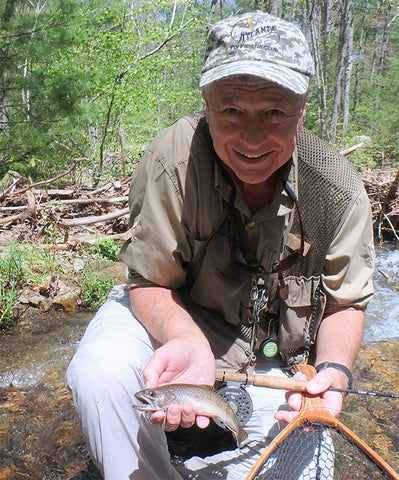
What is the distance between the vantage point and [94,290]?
5.81 meters

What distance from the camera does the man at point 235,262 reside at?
2035mm

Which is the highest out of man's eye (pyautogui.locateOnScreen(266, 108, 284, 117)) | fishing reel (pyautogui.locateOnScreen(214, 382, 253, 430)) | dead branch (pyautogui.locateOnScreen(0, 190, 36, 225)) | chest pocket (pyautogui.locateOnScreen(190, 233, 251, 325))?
man's eye (pyautogui.locateOnScreen(266, 108, 284, 117))

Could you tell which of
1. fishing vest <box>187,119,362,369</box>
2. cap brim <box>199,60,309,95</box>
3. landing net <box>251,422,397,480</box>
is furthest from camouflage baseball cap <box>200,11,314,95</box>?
landing net <box>251,422,397,480</box>

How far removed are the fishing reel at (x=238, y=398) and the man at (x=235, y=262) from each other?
5 centimetres

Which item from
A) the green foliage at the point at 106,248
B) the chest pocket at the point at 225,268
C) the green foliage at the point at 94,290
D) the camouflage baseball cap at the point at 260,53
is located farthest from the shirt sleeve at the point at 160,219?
the green foliage at the point at 106,248

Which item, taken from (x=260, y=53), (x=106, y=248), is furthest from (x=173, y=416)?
(x=106, y=248)

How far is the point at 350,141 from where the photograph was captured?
19641 millimetres

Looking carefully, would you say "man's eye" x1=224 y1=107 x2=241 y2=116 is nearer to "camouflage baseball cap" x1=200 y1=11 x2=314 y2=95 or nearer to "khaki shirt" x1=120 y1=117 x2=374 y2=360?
"camouflage baseball cap" x1=200 y1=11 x2=314 y2=95

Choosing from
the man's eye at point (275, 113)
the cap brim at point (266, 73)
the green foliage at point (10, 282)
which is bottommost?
the green foliage at point (10, 282)

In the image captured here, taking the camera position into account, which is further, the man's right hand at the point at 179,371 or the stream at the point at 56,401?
the stream at the point at 56,401

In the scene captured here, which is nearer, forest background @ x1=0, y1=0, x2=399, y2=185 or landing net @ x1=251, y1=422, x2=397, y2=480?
landing net @ x1=251, y1=422, x2=397, y2=480

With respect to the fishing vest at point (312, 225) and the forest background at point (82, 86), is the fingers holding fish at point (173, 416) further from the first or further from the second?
the forest background at point (82, 86)

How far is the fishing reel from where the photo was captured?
2.57 metres

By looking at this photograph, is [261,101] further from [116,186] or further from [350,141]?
[350,141]
